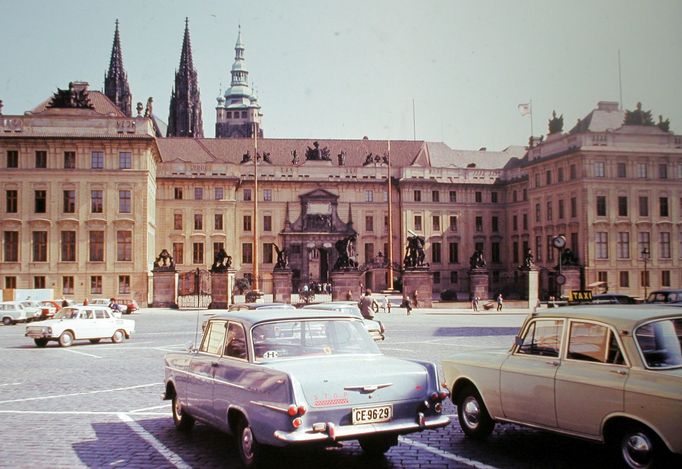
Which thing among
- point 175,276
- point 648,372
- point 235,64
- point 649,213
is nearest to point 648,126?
point 649,213

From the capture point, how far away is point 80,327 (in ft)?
78.9

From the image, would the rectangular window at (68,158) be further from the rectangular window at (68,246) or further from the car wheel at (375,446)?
Result: the car wheel at (375,446)

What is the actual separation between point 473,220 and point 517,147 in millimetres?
12804

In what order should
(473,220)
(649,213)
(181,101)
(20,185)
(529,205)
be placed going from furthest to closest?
(181,101)
(473,220)
(529,205)
(649,213)
(20,185)

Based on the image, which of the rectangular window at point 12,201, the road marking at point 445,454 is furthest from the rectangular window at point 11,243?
the road marking at point 445,454

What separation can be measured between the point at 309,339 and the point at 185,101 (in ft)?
324

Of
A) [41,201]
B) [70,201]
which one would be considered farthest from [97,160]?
[41,201]

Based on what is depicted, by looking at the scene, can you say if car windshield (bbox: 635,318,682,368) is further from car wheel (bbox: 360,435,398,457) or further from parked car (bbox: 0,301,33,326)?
parked car (bbox: 0,301,33,326)

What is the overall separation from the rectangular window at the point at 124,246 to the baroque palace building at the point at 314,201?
0.10 meters

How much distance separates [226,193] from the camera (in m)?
76.3

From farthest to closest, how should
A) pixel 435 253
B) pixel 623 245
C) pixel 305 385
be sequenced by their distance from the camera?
pixel 435 253
pixel 623 245
pixel 305 385

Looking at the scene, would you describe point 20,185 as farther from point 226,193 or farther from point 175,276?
point 226,193

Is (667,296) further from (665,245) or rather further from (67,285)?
(67,285)

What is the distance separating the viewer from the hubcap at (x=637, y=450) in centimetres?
680
